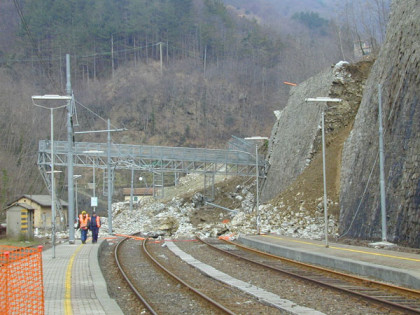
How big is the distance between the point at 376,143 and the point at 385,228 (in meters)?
5.50

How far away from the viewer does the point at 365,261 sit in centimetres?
1611

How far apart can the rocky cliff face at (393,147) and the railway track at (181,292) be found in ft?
27.5

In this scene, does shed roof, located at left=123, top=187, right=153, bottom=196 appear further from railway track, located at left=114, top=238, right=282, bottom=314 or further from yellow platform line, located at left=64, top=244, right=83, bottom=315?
yellow platform line, located at left=64, top=244, right=83, bottom=315

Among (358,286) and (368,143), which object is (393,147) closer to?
(368,143)

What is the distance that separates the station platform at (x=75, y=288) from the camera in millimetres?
10383

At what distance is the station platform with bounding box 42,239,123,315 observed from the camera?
1038 cm

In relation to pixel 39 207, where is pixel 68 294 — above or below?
below

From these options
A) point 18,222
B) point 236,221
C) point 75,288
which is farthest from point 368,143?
point 18,222

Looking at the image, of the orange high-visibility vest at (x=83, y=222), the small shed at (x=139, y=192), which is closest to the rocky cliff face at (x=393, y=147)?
the orange high-visibility vest at (x=83, y=222)

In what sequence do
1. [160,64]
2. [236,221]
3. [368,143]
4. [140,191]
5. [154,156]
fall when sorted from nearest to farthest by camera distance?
[368,143]
[236,221]
[154,156]
[140,191]
[160,64]

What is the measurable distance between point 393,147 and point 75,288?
14661 mm

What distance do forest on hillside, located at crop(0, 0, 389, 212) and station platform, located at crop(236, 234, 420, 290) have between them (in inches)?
2312

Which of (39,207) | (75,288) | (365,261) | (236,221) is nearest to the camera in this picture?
(75,288)

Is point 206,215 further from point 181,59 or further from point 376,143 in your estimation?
point 181,59
